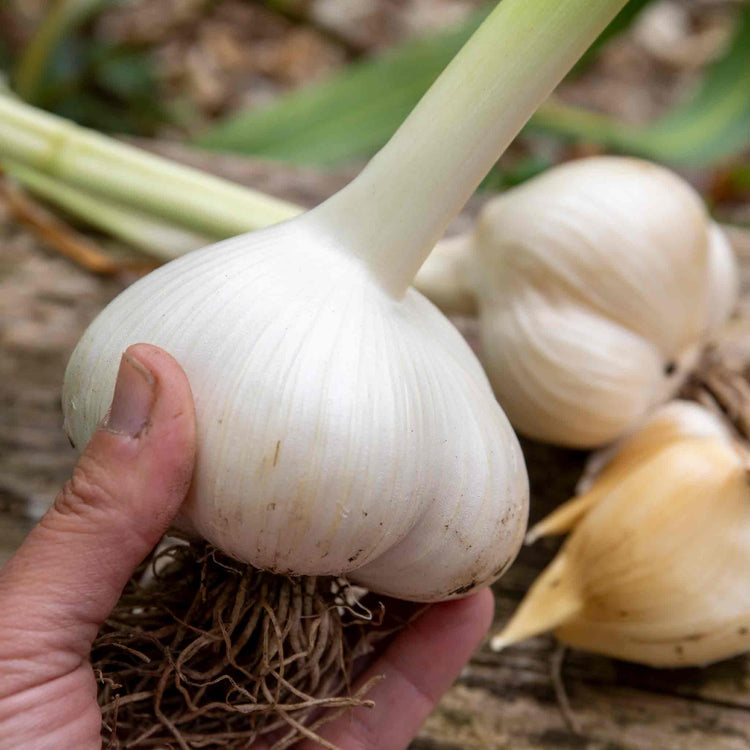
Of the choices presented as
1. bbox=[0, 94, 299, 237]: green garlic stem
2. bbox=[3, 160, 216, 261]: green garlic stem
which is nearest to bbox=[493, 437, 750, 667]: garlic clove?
bbox=[0, 94, 299, 237]: green garlic stem

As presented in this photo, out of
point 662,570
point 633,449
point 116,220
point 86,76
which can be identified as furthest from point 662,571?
point 86,76

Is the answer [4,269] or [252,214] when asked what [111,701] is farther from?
[4,269]

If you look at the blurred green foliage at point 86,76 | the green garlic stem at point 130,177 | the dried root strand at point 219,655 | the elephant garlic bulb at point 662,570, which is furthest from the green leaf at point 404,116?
the dried root strand at point 219,655

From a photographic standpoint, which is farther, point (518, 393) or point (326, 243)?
point (518, 393)

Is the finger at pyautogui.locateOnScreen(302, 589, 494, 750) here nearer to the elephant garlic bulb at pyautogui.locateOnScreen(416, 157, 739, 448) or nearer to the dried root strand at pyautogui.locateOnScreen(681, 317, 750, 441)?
the elephant garlic bulb at pyautogui.locateOnScreen(416, 157, 739, 448)

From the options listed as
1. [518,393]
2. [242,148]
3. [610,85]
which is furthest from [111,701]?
[610,85]

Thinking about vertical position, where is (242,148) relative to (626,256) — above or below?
below

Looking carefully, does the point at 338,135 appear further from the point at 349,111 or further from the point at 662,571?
the point at 662,571
